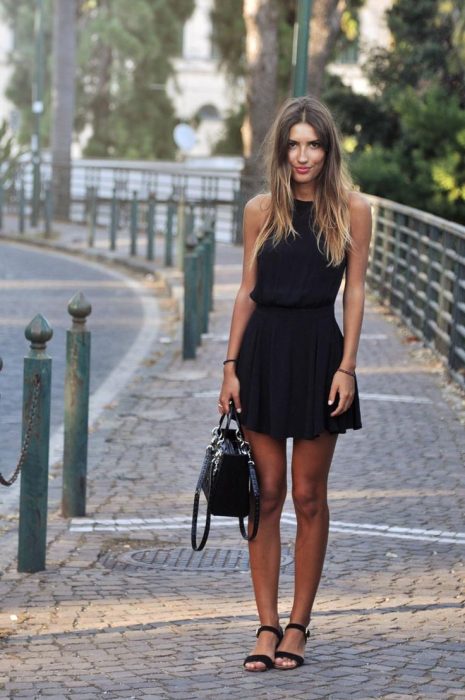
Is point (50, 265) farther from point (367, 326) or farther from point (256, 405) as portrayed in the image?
point (256, 405)

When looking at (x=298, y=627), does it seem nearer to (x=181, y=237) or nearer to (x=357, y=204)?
(x=357, y=204)

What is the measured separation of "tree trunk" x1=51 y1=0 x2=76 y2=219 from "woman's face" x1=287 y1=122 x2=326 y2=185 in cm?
3189

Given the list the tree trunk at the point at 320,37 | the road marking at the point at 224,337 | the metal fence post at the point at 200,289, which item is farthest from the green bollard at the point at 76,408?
the tree trunk at the point at 320,37

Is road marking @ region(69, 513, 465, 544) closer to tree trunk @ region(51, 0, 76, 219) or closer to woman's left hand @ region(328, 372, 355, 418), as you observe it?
woman's left hand @ region(328, 372, 355, 418)

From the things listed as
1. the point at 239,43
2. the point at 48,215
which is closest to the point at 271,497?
the point at 48,215

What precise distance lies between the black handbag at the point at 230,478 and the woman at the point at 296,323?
52 millimetres

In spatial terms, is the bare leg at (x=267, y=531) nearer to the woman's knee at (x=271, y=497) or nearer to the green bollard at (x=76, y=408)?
the woman's knee at (x=271, y=497)

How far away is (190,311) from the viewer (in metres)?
13.8

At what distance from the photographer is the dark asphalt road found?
1185 centimetres

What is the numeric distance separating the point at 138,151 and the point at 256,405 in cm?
5947

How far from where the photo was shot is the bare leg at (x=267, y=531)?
17.9ft

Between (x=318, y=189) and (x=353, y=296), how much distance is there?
14.7 inches

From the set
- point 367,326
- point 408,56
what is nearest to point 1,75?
point 408,56

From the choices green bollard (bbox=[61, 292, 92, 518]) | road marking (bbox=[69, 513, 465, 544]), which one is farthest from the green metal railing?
green bollard (bbox=[61, 292, 92, 518])
